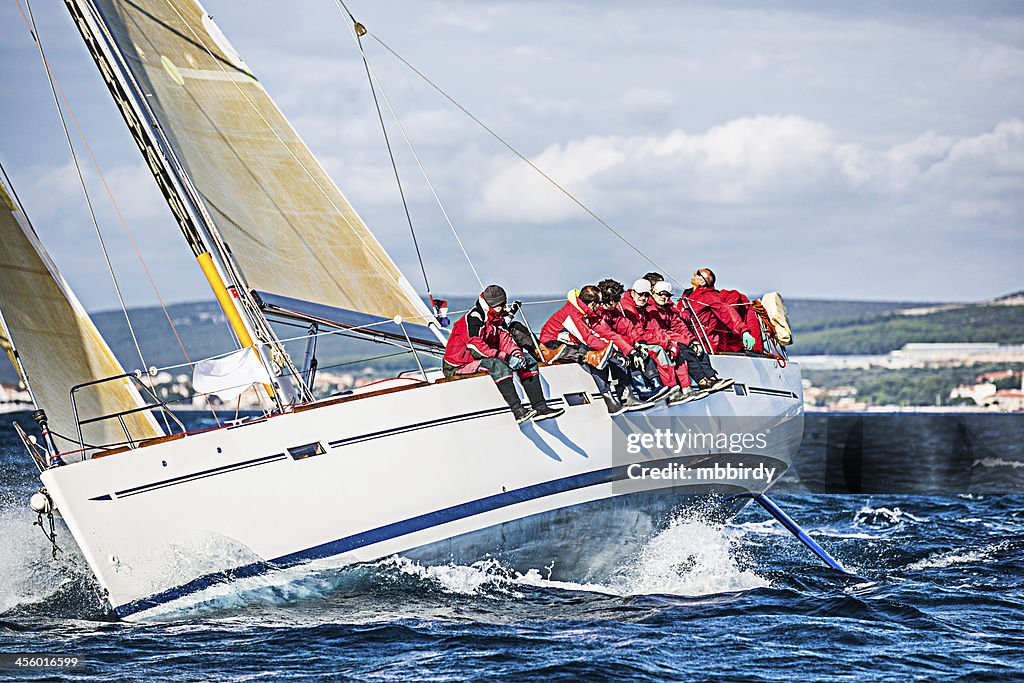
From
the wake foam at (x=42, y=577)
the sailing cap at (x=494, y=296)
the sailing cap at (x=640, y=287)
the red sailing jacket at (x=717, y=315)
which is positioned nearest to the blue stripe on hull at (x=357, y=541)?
the wake foam at (x=42, y=577)

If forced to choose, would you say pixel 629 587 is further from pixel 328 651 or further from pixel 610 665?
pixel 328 651

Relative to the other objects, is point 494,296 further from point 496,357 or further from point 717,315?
point 717,315

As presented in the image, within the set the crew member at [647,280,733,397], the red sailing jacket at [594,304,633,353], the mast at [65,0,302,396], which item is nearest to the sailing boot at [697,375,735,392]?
the crew member at [647,280,733,397]

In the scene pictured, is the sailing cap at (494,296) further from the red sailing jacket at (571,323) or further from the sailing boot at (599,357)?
the sailing boot at (599,357)

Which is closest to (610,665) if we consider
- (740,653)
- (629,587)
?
(740,653)

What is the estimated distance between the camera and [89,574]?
36.5 feet

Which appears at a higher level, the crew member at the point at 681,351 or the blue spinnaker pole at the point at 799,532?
the crew member at the point at 681,351

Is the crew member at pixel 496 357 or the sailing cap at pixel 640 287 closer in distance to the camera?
the crew member at pixel 496 357

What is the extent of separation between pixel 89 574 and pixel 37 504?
2.25m

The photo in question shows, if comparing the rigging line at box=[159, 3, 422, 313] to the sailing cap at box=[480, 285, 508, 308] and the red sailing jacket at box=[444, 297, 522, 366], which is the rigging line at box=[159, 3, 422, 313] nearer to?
the red sailing jacket at box=[444, 297, 522, 366]

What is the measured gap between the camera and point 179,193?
1086cm

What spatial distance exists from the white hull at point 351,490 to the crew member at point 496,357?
12 cm

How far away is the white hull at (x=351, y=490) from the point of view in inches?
348

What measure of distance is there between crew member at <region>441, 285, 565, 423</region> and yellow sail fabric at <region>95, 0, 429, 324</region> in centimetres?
208
